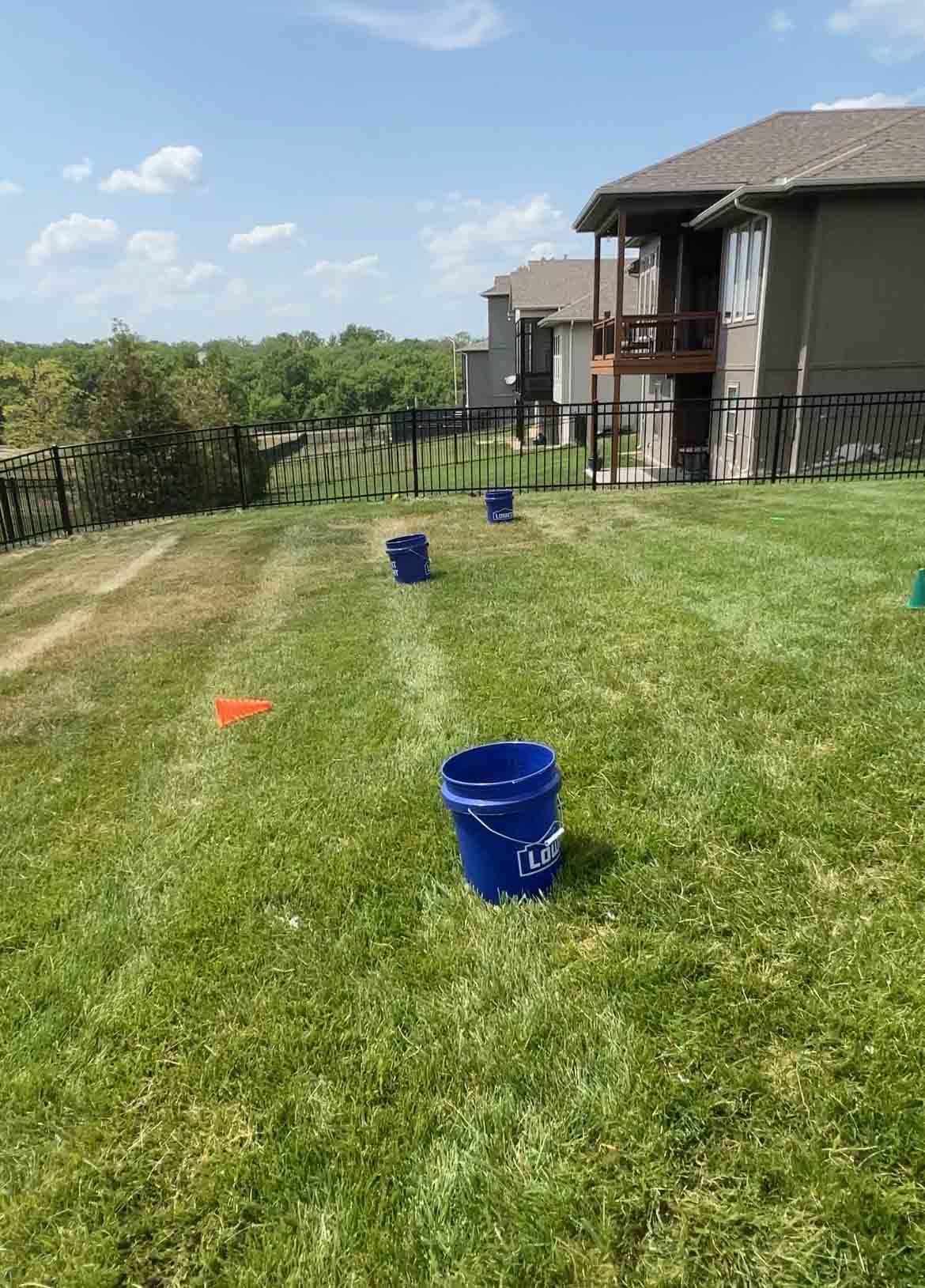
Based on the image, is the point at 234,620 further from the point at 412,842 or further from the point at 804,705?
the point at 804,705

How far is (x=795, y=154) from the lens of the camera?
56.6ft

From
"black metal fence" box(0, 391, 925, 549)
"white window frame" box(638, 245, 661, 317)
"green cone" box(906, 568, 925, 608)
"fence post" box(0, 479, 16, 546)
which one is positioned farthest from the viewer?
"white window frame" box(638, 245, 661, 317)

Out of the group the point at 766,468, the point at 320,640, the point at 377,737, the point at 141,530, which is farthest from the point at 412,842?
the point at 766,468

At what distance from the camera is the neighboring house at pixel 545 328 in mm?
32875

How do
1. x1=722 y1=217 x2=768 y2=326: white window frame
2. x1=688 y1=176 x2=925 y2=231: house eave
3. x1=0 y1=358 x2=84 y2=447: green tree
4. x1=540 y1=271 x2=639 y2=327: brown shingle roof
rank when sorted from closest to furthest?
x1=688 y1=176 x2=925 y2=231: house eave → x1=722 y1=217 x2=768 y2=326: white window frame → x1=540 y1=271 x2=639 y2=327: brown shingle roof → x1=0 y1=358 x2=84 y2=447: green tree

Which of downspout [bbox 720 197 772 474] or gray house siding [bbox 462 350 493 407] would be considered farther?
gray house siding [bbox 462 350 493 407]

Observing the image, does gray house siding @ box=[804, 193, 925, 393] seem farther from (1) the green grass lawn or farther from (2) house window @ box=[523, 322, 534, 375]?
(2) house window @ box=[523, 322, 534, 375]

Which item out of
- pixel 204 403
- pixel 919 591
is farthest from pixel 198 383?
pixel 919 591

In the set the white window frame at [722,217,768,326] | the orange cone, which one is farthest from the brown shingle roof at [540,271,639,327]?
the orange cone

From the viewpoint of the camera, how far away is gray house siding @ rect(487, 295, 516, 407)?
4453 centimetres

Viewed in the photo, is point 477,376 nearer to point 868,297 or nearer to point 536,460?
point 536,460

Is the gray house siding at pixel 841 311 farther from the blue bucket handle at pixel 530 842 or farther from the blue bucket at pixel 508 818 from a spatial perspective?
the blue bucket handle at pixel 530 842

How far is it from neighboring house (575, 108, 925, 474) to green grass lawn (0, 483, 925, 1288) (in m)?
9.53

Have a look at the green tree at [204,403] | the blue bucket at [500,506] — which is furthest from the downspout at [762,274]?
the green tree at [204,403]
